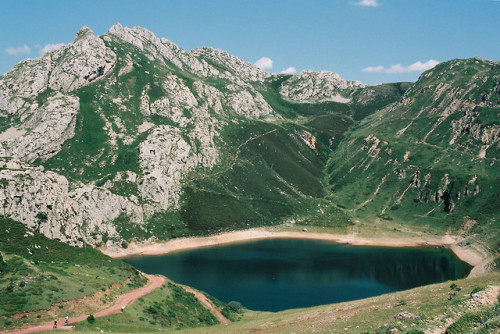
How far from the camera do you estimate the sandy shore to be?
508 feet

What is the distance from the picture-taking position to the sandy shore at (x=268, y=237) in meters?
155

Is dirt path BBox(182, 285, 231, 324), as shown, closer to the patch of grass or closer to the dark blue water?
the patch of grass

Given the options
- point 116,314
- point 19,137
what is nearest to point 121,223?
point 19,137

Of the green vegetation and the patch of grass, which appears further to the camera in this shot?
the green vegetation

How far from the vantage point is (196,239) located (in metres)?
172

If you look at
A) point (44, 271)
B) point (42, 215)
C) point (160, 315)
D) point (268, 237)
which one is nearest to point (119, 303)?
point (160, 315)

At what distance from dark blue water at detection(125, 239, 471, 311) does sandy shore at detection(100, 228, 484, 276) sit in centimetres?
668

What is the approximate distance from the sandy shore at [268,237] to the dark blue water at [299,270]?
668cm

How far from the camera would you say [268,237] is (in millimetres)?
186250

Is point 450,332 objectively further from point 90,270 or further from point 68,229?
point 68,229

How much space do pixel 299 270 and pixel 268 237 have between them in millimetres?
52262

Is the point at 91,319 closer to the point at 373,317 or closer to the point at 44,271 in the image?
the point at 44,271

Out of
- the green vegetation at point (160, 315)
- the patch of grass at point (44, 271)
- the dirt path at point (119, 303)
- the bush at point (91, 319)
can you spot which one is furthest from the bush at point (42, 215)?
the bush at point (91, 319)

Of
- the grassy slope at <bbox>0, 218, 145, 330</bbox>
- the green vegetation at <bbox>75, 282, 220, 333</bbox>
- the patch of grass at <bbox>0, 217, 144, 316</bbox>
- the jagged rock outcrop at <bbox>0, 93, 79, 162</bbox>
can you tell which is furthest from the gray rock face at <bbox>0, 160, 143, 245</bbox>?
the jagged rock outcrop at <bbox>0, 93, 79, 162</bbox>
